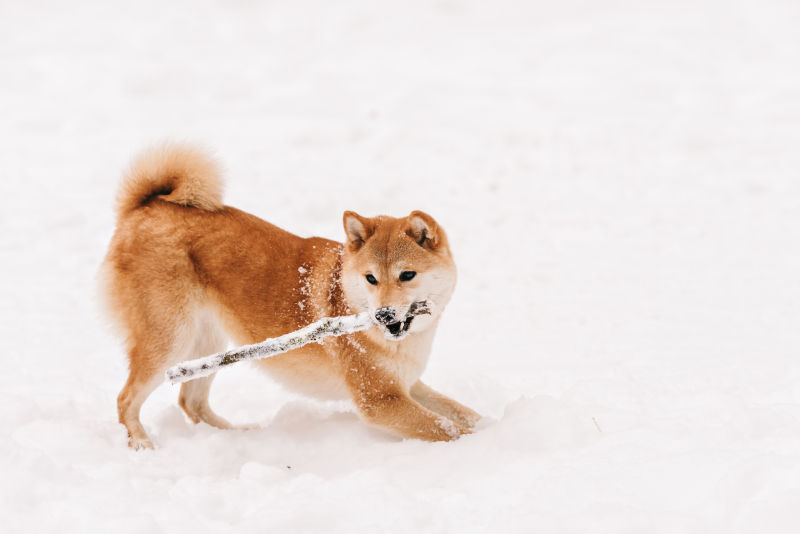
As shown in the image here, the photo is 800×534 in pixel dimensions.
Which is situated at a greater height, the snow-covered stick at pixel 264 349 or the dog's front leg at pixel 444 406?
the snow-covered stick at pixel 264 349

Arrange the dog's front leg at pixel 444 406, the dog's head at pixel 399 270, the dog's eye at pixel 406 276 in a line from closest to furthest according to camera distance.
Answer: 1. the dog's head at pixel 399 270
2. the dog's eye at pixel 406 276
3. the dog's front leg at pixel 444 406

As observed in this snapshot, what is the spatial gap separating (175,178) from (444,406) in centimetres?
201

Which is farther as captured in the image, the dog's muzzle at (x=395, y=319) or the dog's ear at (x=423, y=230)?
the dog's ear at (x=423, y=230)

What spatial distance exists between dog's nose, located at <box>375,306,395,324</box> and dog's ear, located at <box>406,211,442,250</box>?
1.69ft

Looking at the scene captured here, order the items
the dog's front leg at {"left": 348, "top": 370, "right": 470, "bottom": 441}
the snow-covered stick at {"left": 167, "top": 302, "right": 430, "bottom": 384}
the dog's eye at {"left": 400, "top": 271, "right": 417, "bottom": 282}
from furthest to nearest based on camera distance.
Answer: the dog's front leg at {"left": 348, "top": 370, "right": 470, "bottom": 441}
the dog's eye at {"left": 400, "top": 271, "right": 417, "bottom": 282}
the snow-covered stick at {"left": 167, "top": 302, "right": 430, "bottom": 384}

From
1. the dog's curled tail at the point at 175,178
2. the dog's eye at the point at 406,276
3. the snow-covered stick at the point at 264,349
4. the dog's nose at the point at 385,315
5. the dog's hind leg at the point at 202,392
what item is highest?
the dog's curled tail at the point at 175,178

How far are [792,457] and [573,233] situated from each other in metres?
4.27

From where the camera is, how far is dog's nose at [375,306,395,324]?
349cm

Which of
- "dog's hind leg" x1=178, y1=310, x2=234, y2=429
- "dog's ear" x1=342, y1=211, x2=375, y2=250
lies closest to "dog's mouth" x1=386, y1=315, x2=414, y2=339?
"dog's ear" x1=342, y1=211, x2=375, y2=250

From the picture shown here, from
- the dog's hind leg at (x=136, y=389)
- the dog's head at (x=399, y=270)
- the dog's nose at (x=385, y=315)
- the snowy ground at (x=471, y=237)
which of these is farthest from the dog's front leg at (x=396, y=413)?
the dog's hind leg at (x=136, y=389)

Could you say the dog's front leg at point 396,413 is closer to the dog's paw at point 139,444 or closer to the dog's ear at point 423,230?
the dog's ear at point 423,230

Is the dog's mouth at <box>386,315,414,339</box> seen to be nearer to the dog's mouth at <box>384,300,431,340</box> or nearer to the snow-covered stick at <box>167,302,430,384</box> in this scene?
the dog's mouth at <box>384,300,431,340</box>

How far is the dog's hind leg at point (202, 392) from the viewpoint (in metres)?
4.19

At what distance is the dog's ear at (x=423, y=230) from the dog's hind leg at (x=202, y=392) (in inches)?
49.5
